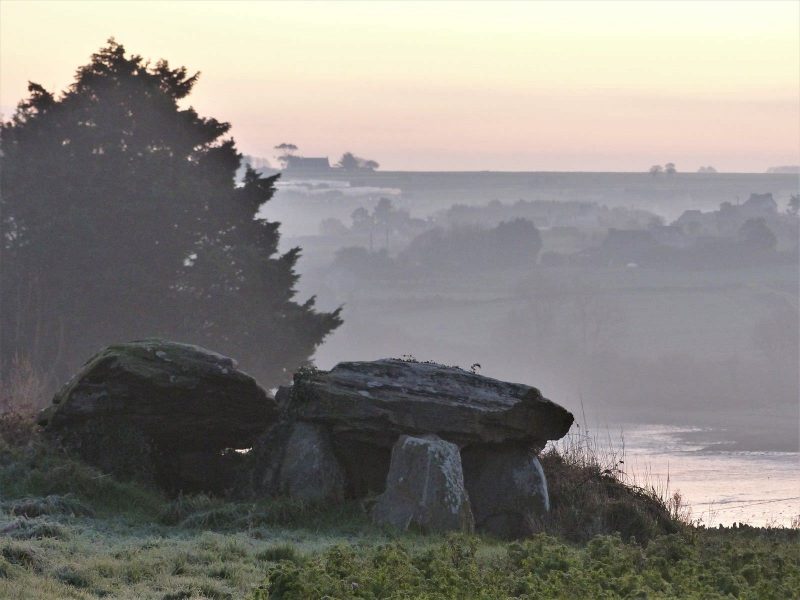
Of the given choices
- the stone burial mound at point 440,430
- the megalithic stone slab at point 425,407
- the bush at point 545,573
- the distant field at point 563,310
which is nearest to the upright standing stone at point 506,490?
the stone burial mound at point 440,430

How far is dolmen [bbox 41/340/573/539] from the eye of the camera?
62.5 feet

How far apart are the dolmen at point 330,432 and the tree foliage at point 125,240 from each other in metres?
25.5

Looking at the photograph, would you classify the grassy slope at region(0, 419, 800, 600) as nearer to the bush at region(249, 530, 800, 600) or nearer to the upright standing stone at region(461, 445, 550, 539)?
the bush at region(249, 530, 800, 600)

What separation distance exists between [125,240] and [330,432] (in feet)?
96.5

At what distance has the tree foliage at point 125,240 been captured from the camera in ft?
156

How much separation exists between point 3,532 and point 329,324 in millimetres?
35322

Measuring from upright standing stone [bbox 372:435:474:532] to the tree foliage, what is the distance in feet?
96.1

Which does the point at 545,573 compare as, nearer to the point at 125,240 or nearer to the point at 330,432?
the point at 330,432

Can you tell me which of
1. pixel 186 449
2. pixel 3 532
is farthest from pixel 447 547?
pixel 186 449

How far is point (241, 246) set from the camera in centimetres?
4900

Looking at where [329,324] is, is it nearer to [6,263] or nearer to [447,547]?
[6,263]

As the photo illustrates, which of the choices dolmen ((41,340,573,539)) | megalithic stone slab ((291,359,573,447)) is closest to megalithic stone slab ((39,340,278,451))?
dolmen ((41,340,573,539))

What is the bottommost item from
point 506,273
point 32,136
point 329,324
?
point 329,324

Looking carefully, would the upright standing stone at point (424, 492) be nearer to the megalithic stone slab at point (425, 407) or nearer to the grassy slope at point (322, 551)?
the grassy slope at point (322, 551)
